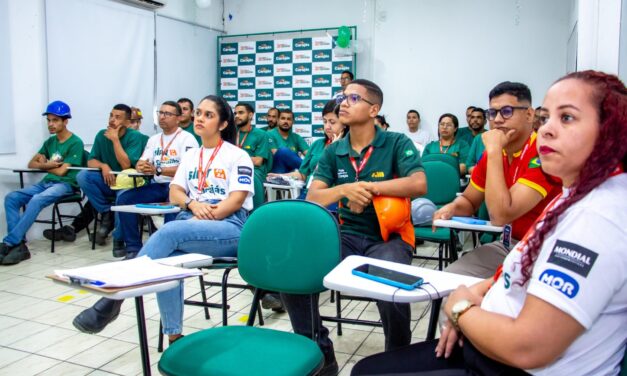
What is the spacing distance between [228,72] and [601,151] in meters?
7.77

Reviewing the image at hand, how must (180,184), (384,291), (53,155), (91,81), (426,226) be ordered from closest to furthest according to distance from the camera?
(384,291) → (180,184) → (426,226) → (53,155) → (91,81)

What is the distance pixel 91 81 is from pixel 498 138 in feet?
16.9

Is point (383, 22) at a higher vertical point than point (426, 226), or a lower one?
higher

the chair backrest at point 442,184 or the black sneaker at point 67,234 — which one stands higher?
the chair backrest at point 442,184

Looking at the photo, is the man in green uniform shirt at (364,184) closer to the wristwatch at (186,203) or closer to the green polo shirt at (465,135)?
the wristwatch at (186,203)

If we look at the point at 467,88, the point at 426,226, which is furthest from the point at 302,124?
the point at 426,226

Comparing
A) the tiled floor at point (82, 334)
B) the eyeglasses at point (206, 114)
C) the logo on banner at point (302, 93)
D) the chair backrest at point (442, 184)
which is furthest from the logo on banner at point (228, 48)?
the eyeglasses at point (206, 114)

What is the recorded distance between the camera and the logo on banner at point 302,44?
7.68 meters

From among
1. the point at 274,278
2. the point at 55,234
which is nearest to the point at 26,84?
the point at 55,234

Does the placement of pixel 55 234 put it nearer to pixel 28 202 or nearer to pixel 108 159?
pixel 28 202

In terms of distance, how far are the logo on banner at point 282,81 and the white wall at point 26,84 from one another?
356 centimetres

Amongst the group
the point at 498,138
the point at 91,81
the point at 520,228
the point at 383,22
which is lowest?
the point at 520,228

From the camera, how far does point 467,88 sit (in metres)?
7.01

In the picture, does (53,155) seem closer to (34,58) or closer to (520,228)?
(34,58)
